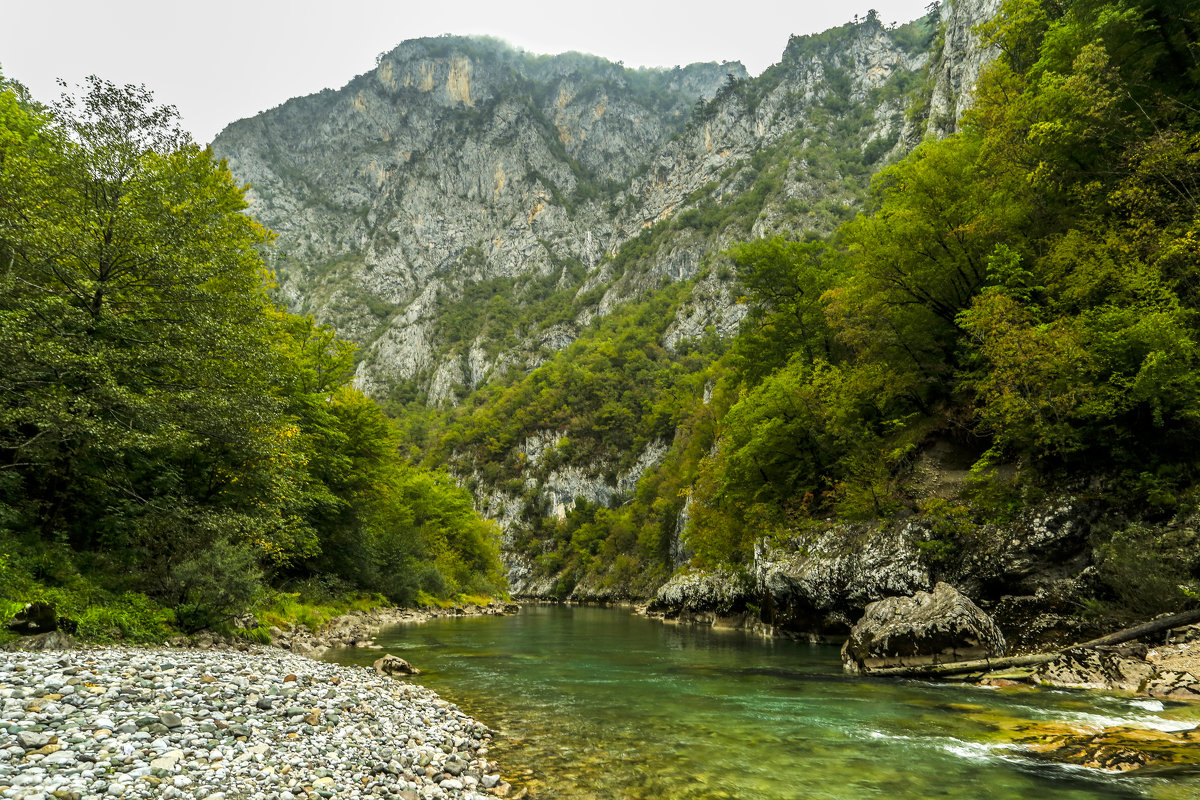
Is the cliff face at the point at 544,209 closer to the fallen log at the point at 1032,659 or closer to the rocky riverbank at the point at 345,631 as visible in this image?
the rocky riverbank at the point at 345,631

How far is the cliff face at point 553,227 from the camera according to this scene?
341 ft

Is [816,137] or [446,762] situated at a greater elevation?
[816,137]

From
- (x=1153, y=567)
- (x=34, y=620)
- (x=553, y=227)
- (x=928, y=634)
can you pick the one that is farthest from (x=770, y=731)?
(x=553, y=227)

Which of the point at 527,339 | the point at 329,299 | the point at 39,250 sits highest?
the point at 329,299

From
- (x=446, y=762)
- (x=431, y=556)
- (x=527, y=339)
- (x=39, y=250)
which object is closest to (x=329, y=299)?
(x=527, y=339)

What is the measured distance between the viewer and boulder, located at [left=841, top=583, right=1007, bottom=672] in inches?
540

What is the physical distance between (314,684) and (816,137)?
155 metres

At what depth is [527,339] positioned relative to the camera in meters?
147

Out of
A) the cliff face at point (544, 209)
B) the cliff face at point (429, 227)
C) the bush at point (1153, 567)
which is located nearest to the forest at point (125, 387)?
the bush at point (1153, 567)

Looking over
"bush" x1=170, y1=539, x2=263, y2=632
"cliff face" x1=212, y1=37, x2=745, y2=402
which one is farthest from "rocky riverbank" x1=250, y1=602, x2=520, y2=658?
"cliff face" x1=212, y1=37, x2=745, y2=402

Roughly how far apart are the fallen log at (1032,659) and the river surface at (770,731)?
741 millimetres

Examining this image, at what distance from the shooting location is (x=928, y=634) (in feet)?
46.2

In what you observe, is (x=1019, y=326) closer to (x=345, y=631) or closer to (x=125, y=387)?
(x=125, y=387)

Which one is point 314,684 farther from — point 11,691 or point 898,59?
point 898,59
